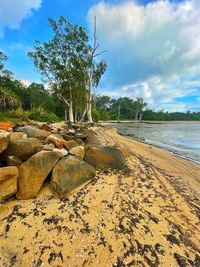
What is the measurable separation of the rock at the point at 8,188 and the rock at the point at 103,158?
6.37 feet

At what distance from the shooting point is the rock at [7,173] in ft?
9.66

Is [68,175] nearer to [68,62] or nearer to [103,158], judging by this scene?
[103,158]

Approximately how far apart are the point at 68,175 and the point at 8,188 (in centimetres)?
111

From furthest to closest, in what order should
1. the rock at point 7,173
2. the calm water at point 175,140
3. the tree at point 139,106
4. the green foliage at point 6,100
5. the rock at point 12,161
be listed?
the tree at point 139,106, the green foliage at point 6,100, the calm water at point 175,140, the rock at point 12,161, the rock at point 7,173

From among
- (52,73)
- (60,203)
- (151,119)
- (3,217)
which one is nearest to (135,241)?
(60,203)

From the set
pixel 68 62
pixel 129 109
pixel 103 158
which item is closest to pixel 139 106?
pixel 129 109

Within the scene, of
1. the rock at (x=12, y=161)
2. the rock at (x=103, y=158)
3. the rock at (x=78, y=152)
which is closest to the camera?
the rock at (x=12, y=161)

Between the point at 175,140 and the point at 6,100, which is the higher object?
the point at 6,100

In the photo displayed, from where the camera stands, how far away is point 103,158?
4.71 meters

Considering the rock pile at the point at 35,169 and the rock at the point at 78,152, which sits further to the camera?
the rock at the point at 78,152

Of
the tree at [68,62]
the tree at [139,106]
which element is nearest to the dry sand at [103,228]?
the tree at [68,62]

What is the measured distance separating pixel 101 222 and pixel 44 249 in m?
0.88

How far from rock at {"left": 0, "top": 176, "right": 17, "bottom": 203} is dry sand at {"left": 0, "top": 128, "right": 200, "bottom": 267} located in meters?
0.14

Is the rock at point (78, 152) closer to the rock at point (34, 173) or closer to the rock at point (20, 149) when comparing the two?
the rock at point (34, 173)
